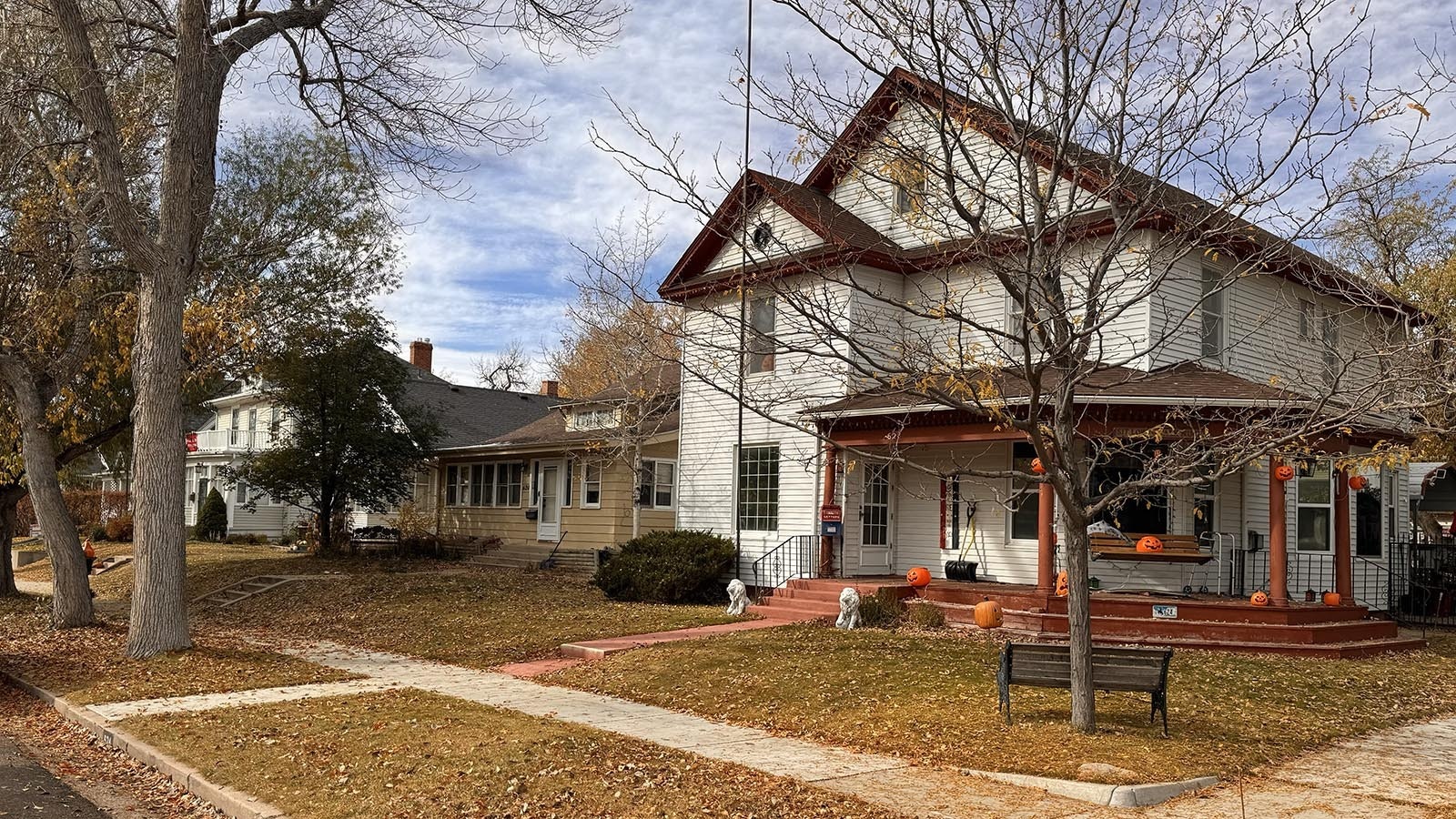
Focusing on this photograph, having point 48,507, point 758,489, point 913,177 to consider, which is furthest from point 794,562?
point 48,507

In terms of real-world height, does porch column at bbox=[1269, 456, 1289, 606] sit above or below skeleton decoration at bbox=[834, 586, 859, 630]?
above

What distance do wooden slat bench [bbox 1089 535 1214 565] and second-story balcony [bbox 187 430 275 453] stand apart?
119ft

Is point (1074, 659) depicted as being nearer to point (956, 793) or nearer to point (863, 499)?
point (956, 793)

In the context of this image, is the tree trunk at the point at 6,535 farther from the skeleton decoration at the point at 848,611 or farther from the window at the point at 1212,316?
the window at the point at 1212,316

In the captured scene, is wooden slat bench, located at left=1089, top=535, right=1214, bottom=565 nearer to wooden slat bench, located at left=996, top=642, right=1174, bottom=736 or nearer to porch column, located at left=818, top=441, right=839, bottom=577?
porch column, located at left=818, top=441, right=839, bottom=577

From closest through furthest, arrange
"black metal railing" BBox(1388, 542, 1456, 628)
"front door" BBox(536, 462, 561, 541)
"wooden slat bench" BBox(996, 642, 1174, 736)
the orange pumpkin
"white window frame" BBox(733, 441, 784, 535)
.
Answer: "wooden slat bench" BBox(996, 642, 1174, 736) → the orange pumpkin → "black metal railing" BBox(1388, 542, 1456, 628) → "white window frame" BBox(733, 441, 784, 535) → "front door" BBox(536, 462, 561, 541)

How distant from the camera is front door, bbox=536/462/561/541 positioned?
3005 cm

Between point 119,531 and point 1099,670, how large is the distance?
3919 centimetres

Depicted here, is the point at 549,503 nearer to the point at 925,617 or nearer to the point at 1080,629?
the point at 925,617

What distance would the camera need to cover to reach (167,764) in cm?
900

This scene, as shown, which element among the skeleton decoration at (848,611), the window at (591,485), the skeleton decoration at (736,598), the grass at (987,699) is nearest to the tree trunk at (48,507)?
the grass at (987,699)

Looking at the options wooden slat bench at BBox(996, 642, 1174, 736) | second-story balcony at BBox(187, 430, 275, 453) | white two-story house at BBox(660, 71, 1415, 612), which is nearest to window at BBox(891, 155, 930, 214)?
wooden slat bench at BBox(996, 642, 1174, 736)

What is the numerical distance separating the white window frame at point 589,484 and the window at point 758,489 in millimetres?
6721

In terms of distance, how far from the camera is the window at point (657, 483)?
27.5 metres
